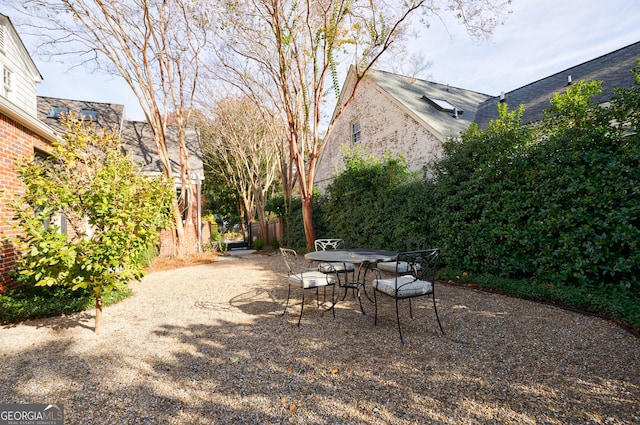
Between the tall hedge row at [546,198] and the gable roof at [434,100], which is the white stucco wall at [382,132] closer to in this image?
the gable roof at [434,100]

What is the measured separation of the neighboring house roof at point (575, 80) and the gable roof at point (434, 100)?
787 millimetres

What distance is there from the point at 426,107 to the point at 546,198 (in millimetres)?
7135

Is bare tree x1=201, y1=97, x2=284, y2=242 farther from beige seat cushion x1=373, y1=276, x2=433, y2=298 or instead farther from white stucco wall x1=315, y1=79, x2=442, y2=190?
beige seat cushion x1=373, y1=276, x2=433, y2=298

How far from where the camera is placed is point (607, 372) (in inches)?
99.4

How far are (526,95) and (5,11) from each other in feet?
50.1

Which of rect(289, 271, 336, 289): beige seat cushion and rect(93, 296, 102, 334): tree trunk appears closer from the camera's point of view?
rect(93, 296, 102, 334): tree trunk

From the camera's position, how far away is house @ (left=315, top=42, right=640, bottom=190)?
8422 millimetres

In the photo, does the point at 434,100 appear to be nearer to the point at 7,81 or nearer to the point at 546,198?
the point at 546,198

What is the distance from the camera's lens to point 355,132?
1326 centimetres

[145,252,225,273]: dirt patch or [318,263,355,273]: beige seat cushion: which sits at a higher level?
[318,263,355,273]: beige seat cushion

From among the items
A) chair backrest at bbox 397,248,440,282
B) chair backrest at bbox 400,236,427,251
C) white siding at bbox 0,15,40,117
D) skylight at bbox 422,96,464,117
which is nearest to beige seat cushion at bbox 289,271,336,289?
chair backrest at bbox 397,248,440,282

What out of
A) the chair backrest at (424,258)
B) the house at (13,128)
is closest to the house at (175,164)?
the house at (13,128)

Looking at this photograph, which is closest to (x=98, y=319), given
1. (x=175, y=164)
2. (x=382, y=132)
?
(x=175, y=164)

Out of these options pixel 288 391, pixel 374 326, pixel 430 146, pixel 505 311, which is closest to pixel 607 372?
pixel 505 311
